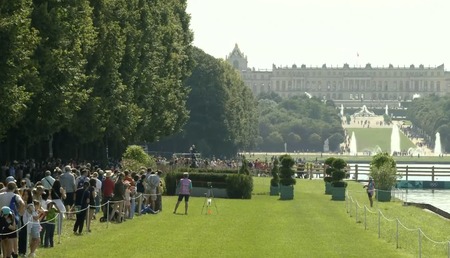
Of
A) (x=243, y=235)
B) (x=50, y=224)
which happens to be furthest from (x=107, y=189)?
(x=50, y=224)

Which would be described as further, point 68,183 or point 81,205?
point 68,183

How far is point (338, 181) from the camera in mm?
54844

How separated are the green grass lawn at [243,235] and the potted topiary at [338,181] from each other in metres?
7.56

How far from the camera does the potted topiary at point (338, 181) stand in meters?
54.3

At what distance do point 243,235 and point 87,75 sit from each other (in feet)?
57.5

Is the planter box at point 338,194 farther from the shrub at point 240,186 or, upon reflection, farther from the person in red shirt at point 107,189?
the person in red shirt at point 107,189

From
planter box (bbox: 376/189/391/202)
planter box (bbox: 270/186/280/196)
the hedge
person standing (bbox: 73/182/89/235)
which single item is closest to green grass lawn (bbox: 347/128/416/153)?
planter box (bbox: 270/186/280/196)

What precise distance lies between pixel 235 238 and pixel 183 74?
47.7 m

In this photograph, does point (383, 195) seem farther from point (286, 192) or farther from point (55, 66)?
point (55, 66)

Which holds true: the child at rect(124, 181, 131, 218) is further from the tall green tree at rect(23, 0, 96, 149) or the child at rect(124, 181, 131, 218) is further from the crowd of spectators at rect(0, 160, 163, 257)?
the tall green tree at rect(23, 0, 96, 149)

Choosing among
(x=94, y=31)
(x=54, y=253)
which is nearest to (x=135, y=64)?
(x=94, y=31)

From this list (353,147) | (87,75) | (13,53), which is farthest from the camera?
(353,147)

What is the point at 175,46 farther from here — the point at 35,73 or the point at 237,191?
the point at 35,73

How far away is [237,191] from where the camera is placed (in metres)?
53.7
